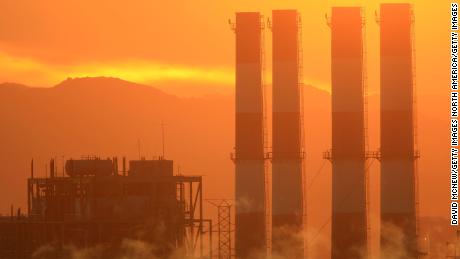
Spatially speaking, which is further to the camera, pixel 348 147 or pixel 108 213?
pixel 348 147

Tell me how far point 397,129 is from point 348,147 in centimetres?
270

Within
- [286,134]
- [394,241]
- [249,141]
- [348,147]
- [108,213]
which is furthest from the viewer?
[249,141]

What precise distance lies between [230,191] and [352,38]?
9365 cm

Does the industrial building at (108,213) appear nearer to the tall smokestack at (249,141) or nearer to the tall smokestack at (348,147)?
the tall smokestack at (249,141)

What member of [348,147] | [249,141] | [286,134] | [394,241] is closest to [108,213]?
[249,141]

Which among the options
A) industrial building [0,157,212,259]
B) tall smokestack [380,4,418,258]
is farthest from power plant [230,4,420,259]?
industrial building [0,157,212,259]

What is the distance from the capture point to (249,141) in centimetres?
7225

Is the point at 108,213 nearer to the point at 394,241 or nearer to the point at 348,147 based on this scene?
the point at 348,147

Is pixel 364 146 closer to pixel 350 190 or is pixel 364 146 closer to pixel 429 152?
pixel 350 190

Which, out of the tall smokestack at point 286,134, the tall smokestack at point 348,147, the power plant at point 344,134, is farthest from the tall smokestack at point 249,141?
the tall smokestack at point 348,147

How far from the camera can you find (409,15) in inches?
2849

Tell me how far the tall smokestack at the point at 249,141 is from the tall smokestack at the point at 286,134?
765 mm

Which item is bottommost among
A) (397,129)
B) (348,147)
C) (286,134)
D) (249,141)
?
(348,147)

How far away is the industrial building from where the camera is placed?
7050 centimetres
